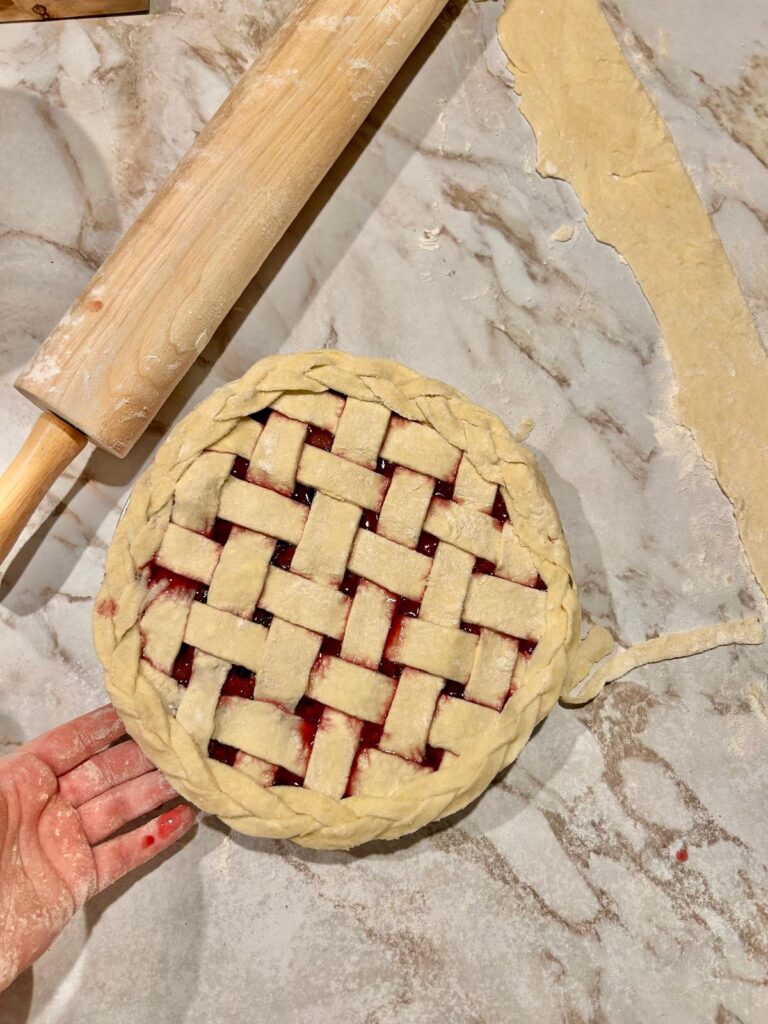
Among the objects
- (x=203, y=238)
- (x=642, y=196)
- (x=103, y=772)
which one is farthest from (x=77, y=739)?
(x=642, y=196)

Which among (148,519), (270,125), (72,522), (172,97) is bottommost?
(72,522)

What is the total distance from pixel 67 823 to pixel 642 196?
4.07 ft

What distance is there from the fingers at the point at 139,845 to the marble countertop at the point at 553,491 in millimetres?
75

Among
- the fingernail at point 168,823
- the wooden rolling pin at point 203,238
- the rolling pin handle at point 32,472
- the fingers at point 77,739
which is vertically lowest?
the fingernail at point 168,823

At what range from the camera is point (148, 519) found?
1.04m

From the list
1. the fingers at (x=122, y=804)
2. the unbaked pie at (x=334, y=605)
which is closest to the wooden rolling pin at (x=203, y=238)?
the unbaked pie at (x=334, y=605)

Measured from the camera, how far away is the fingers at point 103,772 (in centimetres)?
113

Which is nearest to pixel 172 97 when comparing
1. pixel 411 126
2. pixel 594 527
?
pixel 411 126

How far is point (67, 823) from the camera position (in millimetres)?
1095

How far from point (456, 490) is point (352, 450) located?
0.48 feet

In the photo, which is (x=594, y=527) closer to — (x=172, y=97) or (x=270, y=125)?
(x=270, y=125)

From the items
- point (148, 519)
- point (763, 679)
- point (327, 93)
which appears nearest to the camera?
point (148, 519)

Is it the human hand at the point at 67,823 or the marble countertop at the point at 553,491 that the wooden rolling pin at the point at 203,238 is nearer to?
the marble countertop at the point at 553,491

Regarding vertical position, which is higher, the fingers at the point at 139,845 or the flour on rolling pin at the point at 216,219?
the flour on rolling pin at the point at 216,219
